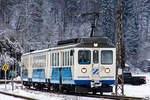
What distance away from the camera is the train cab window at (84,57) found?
70.5 ft

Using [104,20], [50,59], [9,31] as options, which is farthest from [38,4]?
[50,59]

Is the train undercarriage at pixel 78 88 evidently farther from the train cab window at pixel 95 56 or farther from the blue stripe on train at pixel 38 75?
the train cab window at pixel 95 56

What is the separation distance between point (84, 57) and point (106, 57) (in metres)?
1.33

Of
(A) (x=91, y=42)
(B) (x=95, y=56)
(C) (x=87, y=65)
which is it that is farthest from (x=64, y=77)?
(A) (x=91, y=42)

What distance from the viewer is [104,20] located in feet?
313

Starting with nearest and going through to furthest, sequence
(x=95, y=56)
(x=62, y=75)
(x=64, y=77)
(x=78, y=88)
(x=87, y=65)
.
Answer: (x=78, y=88) → (x=87, y=65) → (x=95, y=56) → (x=64, y=77) → (x=62, y=75)

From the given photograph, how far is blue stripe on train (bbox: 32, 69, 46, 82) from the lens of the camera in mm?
27153

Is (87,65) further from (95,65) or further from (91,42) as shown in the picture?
(91,42)

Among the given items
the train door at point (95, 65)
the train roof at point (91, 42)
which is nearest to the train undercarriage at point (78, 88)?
the train door at point (95, 65)

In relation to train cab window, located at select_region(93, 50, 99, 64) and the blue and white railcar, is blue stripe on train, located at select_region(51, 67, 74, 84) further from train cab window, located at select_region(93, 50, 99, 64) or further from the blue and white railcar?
train cab window, located at select_region(93, 50, 99, 64)

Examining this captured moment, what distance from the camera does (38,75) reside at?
28.5m

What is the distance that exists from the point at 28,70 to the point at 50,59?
290 inches

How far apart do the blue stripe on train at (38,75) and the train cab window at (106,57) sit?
626 centimetres

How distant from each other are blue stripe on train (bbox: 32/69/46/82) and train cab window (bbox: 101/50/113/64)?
6.26 metres
